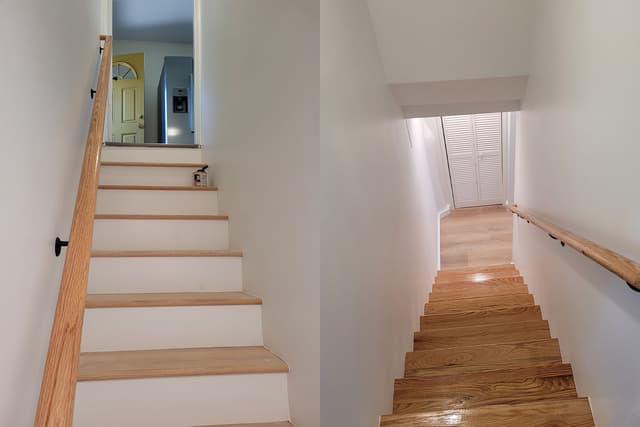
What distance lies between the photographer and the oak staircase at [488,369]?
8.70ft

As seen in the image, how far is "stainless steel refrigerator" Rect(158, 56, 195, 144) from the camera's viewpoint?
768 cm

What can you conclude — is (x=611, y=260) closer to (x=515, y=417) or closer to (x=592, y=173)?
(x=592, y=173)

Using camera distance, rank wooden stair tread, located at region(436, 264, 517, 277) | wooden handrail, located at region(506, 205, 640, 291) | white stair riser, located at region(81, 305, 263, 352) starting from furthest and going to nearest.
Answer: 1. wooden stair tread, located at region(436, 264, 517, 277)
2. white stair riser, located at region(81, 305, 263, 352)
3. wooden handrail, located at region(506, 205, 640, 291)

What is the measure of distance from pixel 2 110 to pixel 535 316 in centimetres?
362

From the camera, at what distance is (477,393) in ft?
10.5

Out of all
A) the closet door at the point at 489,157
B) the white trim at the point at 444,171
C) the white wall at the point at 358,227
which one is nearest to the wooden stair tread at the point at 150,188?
the white wall at the point at 358,227

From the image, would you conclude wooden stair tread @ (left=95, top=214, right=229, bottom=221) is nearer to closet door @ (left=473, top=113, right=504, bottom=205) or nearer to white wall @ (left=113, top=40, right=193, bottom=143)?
closet door @ (left=473, top=113, right=504, bottom=205)

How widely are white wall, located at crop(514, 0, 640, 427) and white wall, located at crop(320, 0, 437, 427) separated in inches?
33.3

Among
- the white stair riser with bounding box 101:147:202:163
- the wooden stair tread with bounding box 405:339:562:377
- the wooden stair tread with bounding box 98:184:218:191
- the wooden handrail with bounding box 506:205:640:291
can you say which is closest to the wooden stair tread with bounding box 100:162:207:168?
the white stair riser with bounding box 101:147:202:163

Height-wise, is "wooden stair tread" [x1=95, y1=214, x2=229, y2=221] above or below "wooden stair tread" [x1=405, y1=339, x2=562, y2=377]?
above

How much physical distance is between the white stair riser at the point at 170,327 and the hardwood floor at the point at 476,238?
5518mm

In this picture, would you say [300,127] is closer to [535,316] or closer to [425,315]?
[535,316]

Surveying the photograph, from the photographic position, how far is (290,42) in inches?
79.7

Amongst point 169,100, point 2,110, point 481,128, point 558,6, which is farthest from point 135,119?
point 2,110
